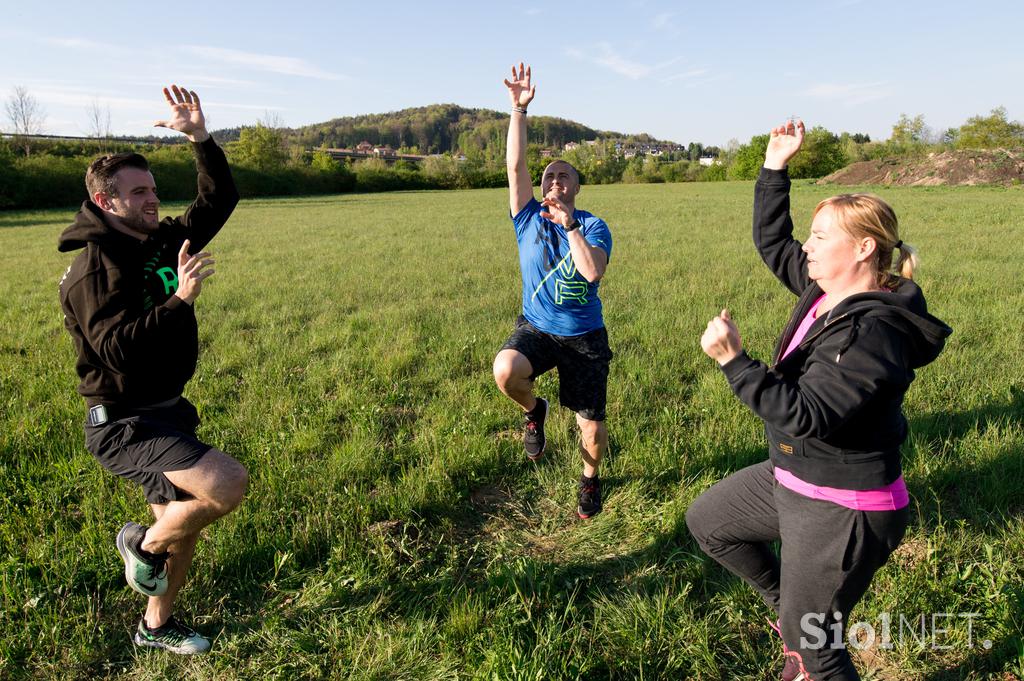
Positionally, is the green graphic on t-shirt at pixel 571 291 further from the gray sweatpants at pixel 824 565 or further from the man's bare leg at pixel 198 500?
the man's bare leg at pixel 198 500

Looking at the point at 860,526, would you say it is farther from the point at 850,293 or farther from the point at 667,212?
the point at 667,212

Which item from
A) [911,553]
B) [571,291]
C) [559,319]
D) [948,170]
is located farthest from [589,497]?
[948,170]

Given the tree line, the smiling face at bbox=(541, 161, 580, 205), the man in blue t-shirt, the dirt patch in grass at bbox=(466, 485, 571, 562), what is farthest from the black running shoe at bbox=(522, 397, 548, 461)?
the tree line

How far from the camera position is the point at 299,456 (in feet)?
15.0

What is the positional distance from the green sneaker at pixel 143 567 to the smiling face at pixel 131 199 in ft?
5.13

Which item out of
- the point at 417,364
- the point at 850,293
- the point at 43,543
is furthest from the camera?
the point at 417,364

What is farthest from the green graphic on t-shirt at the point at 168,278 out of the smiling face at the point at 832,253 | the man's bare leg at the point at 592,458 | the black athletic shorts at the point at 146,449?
the smiling face at the point at 832,253

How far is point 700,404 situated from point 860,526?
3.04 meters

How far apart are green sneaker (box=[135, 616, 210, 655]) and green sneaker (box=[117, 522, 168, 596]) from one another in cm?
19

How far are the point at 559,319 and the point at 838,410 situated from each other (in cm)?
234

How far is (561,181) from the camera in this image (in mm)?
4039

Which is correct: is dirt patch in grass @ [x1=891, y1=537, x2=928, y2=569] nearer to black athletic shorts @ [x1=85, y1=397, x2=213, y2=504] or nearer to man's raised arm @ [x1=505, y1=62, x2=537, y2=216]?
man's raised arm @ [x1=505, y1=62, x2=537, y2=216]

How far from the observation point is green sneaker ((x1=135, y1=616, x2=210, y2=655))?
2.88 m

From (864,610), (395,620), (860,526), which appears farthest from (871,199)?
(395,620)
